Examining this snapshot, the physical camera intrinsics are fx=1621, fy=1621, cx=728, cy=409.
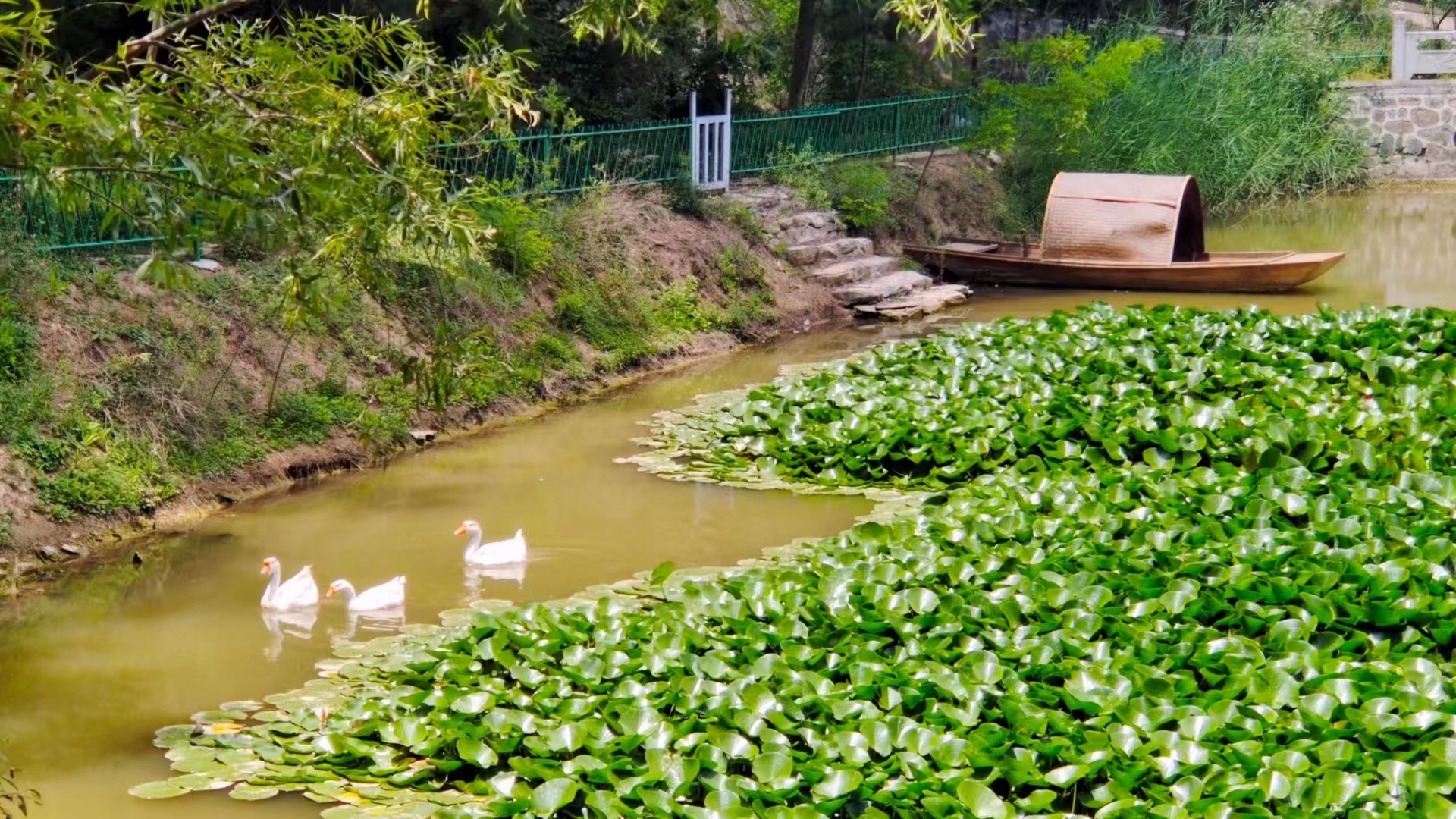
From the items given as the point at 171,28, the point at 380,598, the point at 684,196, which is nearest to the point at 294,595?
the point at 380,598

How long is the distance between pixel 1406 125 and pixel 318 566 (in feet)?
72.3

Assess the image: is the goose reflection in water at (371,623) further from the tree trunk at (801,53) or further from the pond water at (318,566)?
the tree trunk at (801,53)

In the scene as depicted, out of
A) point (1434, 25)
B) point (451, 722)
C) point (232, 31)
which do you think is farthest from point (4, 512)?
point (1434, 25)

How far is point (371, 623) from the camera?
8.09 metres

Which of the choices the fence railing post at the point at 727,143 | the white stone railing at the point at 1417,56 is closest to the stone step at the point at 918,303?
the fence railing post at the point at 727,143

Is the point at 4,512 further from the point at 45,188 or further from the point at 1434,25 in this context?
the point at 1434,25

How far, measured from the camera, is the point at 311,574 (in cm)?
883

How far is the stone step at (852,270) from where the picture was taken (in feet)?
56.2

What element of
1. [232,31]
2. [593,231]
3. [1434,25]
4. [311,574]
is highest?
[1434,25]

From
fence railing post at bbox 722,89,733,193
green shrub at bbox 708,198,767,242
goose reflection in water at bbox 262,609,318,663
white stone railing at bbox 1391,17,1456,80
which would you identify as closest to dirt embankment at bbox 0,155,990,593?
green shrub at bbox 708,198,767,242

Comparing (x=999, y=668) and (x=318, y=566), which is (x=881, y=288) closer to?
(x=318, y=566)

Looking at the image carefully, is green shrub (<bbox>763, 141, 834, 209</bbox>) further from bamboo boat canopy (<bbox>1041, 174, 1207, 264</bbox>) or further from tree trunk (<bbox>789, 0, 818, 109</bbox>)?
bamboo boat canopy (<bbox>1041, 174, 1207, 264</bbox>)

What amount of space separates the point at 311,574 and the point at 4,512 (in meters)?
1.75

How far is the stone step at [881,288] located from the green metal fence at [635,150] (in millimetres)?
1904
